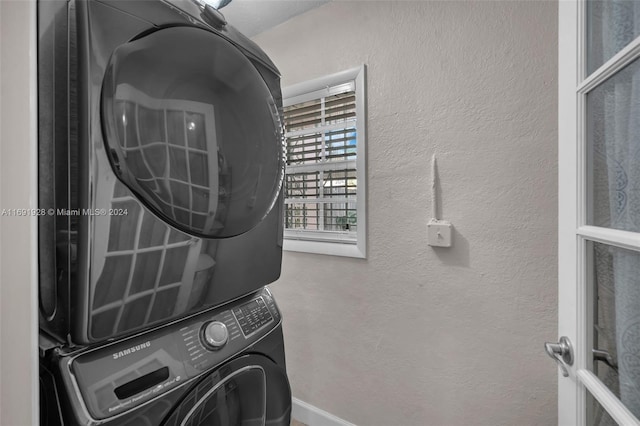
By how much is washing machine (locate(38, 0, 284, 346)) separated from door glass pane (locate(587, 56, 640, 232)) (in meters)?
0.83

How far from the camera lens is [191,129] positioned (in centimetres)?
70

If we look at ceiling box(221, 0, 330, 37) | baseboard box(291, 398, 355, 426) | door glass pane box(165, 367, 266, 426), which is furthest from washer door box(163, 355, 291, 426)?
ceiling box(221, 0, 330, 37)

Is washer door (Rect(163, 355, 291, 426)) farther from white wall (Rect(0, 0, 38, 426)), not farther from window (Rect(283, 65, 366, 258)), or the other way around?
window (Rect(283, 65, 366, 258))

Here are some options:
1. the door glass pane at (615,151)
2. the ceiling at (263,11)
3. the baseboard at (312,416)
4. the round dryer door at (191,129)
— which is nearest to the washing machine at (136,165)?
the round dryer door at (191,129)

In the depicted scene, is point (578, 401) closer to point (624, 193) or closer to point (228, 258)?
point (624, 193)

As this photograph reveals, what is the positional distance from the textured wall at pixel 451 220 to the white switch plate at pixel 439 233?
1.5 inches

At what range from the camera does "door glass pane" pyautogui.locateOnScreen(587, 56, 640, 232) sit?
2.06ft

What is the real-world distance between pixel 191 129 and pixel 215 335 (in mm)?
495

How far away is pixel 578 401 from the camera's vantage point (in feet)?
2.66

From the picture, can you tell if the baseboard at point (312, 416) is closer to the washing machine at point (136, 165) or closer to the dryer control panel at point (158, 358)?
the dryer control panel at point (158, 358)

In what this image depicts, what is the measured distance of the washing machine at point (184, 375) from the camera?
57 cm

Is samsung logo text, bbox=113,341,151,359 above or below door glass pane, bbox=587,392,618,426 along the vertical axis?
above

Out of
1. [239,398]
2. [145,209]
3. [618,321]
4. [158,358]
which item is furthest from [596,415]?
[145,209]

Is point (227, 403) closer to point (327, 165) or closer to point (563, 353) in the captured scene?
point (563, 353)
